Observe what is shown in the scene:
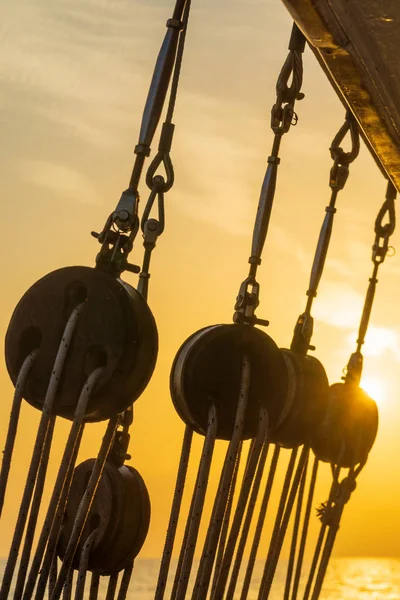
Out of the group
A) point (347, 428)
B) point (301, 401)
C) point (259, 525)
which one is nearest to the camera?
point (301, 401)

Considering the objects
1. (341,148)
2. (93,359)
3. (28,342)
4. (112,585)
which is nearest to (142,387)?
(93,359)

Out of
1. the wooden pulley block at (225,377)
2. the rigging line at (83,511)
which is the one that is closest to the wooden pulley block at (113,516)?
the wooden pulley block at (225,377)

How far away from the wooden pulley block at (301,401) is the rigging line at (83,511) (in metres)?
1.05

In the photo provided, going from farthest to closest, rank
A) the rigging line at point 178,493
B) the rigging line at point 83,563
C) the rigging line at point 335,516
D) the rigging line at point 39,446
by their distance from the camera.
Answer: the rigging line at point 335,516 < the rigging line at point 83,563 < the rigging line at point 178,493 < the rigging line at point 39,446

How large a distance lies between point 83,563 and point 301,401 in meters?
0.88

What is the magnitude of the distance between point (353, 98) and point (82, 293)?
26.4 inches

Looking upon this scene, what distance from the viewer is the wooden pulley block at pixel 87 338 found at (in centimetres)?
242

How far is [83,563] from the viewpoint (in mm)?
3123

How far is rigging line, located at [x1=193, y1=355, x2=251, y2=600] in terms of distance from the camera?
2.75 m

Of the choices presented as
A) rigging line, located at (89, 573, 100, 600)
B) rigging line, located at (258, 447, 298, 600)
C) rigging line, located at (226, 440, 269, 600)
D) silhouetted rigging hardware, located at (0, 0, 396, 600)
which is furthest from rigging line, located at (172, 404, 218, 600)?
rigging line, located at (258, 447, 298, 600)

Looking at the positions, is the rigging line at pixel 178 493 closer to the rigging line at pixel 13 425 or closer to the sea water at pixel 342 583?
the rigging line at pixel 13 425

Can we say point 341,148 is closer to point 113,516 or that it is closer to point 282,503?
point 282,503

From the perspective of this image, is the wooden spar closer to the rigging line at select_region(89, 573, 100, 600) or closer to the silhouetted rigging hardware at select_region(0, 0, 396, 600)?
the silhouetted rigging hardware at select_region(0, 0, 396, 600)

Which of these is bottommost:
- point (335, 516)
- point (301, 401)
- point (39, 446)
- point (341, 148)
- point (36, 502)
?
point (36, 502)
